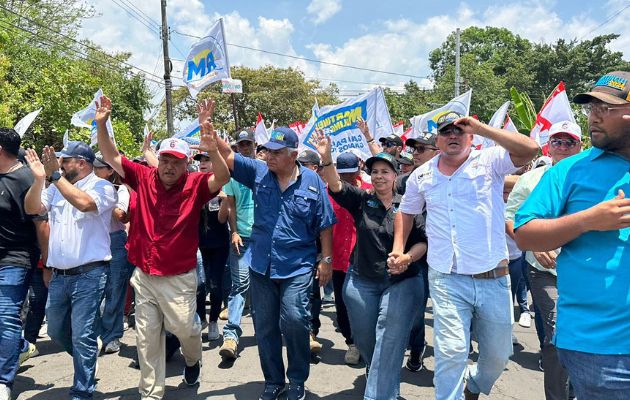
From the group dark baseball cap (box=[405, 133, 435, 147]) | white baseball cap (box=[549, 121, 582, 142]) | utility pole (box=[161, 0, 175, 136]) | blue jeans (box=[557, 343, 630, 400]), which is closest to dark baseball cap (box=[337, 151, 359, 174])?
dark baseball cap (box=[405, 133, 435, 147])

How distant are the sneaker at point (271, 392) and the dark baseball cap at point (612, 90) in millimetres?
3156

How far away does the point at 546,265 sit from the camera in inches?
140

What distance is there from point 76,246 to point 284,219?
5.42 feet

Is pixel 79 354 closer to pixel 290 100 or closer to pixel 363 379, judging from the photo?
pixel 363 379

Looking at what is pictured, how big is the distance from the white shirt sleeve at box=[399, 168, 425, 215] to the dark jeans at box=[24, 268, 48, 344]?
12.8 ft

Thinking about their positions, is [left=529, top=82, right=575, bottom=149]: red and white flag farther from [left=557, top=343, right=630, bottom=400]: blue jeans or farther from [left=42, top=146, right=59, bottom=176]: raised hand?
[left=42, top=146, right=59, bottom=176]: raised hand

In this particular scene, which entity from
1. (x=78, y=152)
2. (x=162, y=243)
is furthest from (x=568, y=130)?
(x=78, y=152)

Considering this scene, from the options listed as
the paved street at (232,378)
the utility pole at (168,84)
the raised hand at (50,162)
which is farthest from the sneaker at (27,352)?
the utility pole at (168,84)

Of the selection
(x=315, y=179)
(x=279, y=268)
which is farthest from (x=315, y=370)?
(x=315, y=179)

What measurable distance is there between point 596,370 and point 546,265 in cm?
164

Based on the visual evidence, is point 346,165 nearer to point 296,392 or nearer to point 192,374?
point 296,392

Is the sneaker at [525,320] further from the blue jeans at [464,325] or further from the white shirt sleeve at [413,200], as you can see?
the white shirt sleeve at [413,200]

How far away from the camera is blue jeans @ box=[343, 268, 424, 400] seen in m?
3.65

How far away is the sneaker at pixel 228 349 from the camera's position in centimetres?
496
